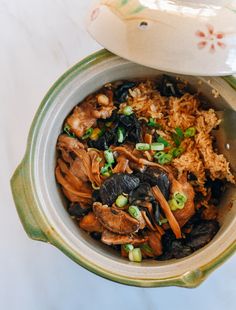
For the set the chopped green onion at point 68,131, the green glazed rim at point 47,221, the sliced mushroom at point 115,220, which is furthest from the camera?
the chopped green onion at point 68,131

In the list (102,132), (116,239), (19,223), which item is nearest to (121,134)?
(102,132)

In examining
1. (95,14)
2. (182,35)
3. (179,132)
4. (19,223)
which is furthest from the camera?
(19,223)

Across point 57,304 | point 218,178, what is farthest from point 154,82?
point 57,304

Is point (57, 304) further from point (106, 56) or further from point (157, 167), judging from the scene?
point (106, 56)

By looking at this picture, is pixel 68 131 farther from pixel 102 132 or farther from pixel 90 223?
pixel 90 223

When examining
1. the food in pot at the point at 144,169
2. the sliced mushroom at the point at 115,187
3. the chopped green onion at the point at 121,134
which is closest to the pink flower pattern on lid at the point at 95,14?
the food in pot at the point at 144,169

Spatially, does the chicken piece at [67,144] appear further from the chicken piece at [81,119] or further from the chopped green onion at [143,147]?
the chopped green onion at [143,147]
